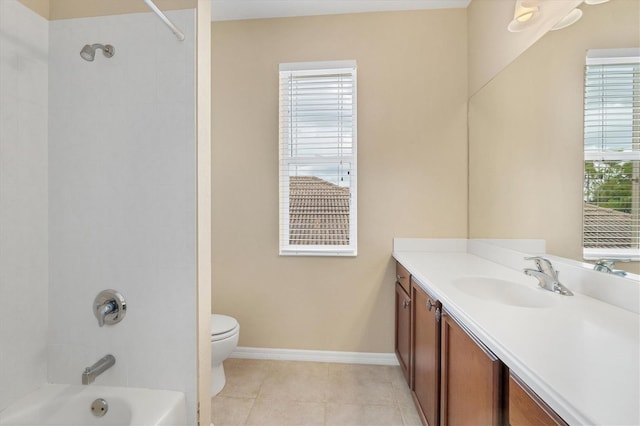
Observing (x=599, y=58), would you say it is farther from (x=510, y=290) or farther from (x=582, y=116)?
(x=510, y=290)

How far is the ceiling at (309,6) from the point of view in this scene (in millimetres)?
2029

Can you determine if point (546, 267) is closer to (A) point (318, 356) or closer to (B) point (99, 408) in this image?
(A) point (318, 356)

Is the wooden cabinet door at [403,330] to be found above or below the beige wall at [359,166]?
below

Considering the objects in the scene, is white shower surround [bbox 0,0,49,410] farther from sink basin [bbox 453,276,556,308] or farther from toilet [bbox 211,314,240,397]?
sink basin [bbox 453,276,556,308]

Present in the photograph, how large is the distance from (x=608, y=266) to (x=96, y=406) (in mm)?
2098

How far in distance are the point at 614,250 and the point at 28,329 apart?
2.38 metres

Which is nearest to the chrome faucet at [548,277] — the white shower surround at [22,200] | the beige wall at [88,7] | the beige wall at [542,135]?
the beige wall at [542,135]

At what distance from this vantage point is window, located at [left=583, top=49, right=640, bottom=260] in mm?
953

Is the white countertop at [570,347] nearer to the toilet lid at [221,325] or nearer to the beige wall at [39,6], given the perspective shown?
the toilet lid at [221,325]

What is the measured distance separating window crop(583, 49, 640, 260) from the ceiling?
1.35 m

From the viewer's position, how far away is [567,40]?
3.95 ft

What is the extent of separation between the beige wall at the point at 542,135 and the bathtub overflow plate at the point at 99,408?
2081 millimetres

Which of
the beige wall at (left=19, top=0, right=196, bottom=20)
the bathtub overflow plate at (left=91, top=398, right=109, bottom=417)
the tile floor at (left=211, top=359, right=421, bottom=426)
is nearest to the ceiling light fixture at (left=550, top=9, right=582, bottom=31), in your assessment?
the beige wall at (left=19, top=0, right=196, bottom=20)

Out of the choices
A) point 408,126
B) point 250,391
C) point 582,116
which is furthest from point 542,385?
point 408,126
